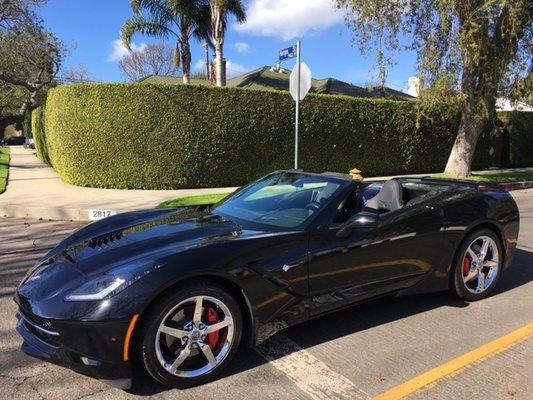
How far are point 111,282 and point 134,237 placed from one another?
27.5 inches

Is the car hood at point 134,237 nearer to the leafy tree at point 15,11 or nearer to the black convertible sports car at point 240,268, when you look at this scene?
the black convertible sports car at point 240,268

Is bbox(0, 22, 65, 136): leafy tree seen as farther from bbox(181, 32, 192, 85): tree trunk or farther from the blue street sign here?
the blue street sign

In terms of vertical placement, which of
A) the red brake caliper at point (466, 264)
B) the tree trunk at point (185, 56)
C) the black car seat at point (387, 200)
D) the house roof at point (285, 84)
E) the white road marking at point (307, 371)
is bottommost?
the white road marking at point (307, 371)

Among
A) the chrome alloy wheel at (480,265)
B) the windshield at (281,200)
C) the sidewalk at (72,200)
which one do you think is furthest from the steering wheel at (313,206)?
the sidewalk at (72,200)

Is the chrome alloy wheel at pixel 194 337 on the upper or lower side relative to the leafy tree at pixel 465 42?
lower

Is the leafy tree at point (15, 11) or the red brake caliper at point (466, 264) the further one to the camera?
the leafy tree at point (15, 11)

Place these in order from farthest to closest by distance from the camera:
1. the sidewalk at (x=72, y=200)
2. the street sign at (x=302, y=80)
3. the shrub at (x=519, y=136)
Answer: the shrub at (x=519, y=136), the street sign at (x=302, y=80), the sidewalk at (x=72, y=200)

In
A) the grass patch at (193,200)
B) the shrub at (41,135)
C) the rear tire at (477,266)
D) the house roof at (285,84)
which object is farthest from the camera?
the house roof at (285,84)

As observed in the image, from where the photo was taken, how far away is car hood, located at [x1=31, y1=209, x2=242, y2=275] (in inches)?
126

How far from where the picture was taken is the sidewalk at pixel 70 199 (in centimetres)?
974

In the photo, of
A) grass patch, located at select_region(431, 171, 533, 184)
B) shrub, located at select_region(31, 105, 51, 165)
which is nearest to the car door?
grass patch, located at select_region(431, 171, 533, 184)

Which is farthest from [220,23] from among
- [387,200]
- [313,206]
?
[313,206]

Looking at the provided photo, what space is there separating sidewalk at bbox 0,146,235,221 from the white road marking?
6.54 m

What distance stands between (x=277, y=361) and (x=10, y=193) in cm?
1127
